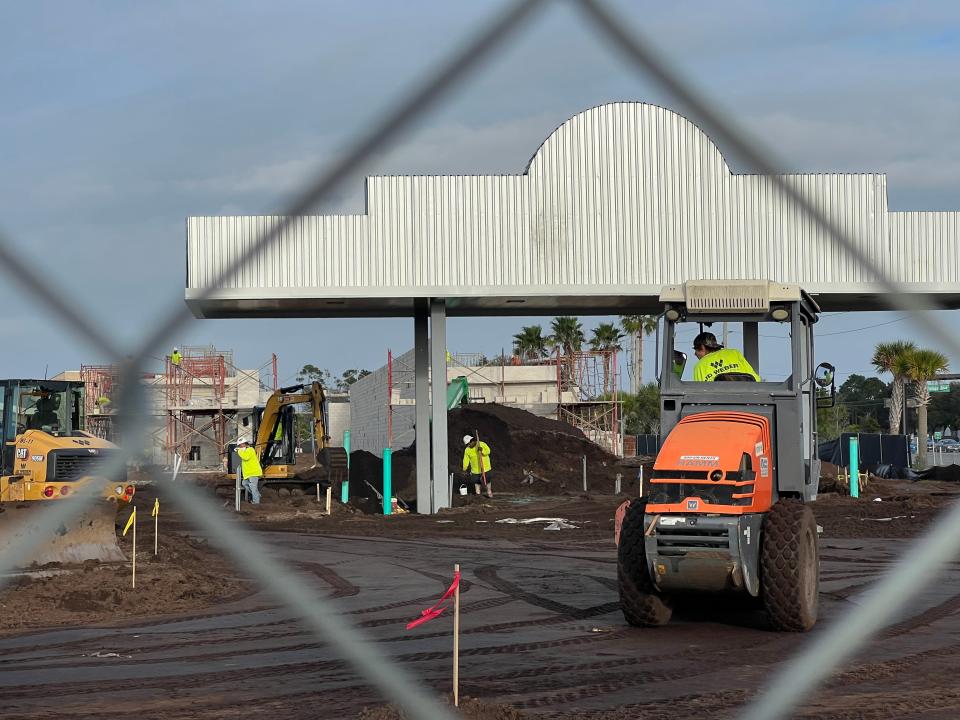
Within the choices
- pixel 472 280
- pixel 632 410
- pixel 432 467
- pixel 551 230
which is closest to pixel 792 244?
pixel 551 230

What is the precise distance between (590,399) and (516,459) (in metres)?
16.7

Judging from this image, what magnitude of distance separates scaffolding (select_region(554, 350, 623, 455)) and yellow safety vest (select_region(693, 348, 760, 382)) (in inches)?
1796

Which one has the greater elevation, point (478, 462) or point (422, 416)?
point (422, 416)

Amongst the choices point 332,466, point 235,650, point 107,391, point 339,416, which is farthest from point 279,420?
point 339,416

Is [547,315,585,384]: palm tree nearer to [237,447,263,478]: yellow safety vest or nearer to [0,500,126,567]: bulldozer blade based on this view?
[237,447,263,478]: yellow safety vest

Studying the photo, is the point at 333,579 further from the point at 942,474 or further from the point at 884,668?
the point at 942,474

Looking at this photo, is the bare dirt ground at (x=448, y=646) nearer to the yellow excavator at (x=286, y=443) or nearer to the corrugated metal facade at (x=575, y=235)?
the corrugated metal facade at (x=575, y=235)

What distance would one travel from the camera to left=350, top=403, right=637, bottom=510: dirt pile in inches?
1575

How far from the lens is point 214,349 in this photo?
361 centimetres

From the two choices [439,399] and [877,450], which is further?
[877,450]

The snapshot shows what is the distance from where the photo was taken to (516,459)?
148 feet

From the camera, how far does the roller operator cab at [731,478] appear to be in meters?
10.1

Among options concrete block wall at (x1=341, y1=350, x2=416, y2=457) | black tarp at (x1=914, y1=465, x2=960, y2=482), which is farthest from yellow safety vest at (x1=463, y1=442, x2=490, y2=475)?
black tarp at (x1=914, y1=465, x2=960, y2=482)

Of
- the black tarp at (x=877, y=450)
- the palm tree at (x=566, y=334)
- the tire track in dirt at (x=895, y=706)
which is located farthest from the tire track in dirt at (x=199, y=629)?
the palm tree at (x=566, y=334)
